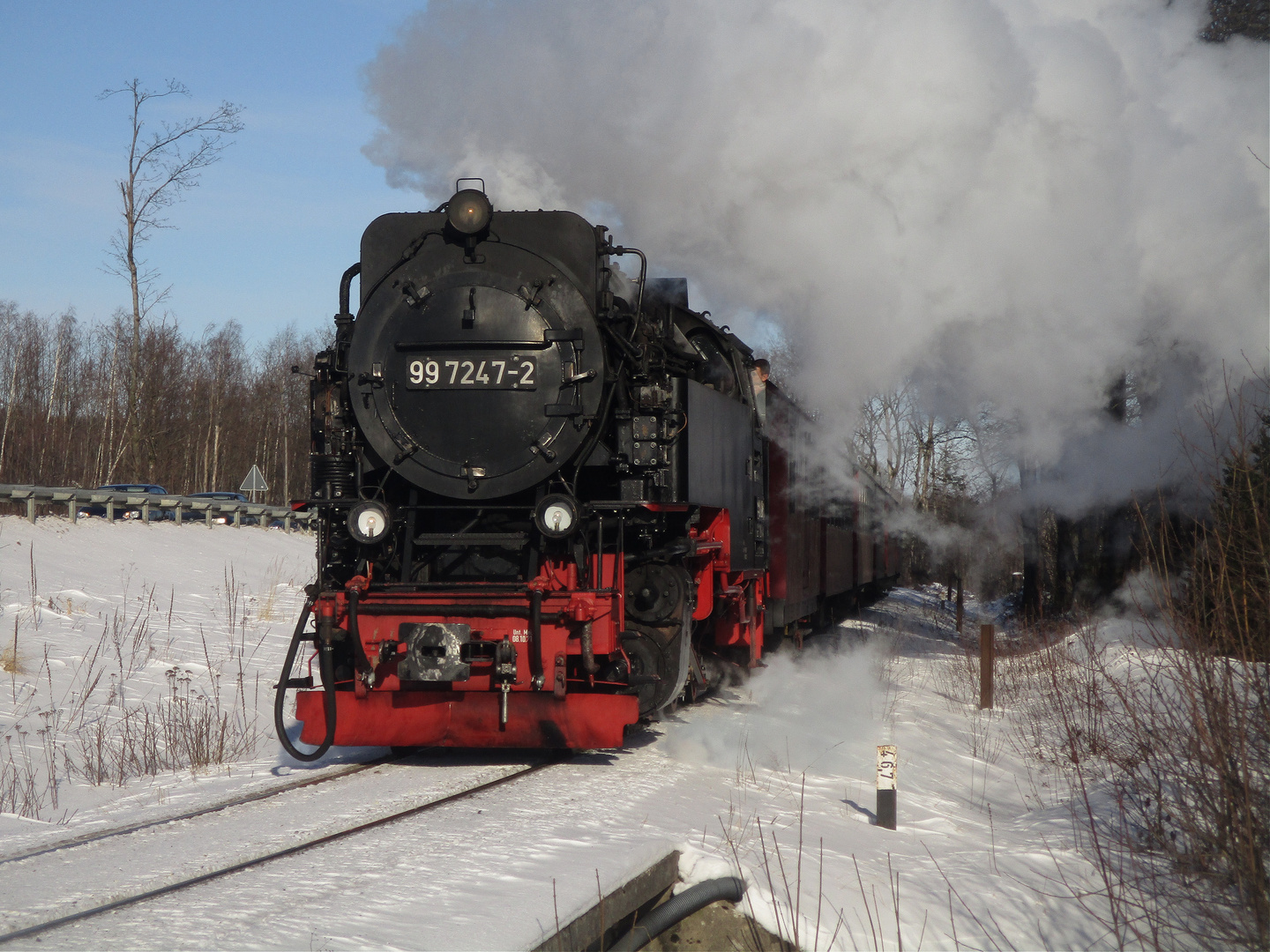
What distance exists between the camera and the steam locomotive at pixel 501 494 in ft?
19.9

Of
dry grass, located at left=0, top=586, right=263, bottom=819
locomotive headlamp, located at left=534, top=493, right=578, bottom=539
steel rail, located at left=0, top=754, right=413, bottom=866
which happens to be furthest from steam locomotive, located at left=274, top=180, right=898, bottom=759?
dry grass, located at left=0, top=586, right=263, bottom=819

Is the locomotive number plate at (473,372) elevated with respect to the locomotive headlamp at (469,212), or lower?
lower

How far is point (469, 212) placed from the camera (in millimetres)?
6738

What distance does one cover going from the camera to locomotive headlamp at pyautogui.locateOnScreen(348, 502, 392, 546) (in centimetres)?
636

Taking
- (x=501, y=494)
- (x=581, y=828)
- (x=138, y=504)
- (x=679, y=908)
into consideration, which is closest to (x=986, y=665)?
(x=501, y=494)

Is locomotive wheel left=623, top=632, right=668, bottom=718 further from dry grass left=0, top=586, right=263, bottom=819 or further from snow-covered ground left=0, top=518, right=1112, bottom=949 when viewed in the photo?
dry grass left=0, top=586, right=263, bottom=819

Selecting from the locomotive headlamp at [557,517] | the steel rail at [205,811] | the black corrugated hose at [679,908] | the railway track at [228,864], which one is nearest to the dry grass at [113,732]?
the steel rail at [205,811]

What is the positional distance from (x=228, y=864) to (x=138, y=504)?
18.4 metres

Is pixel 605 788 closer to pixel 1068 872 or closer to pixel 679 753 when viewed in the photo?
pixel 679 753

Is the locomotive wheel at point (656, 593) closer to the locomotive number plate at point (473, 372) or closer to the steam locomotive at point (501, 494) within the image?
the steam locomotive at point (501, 494)

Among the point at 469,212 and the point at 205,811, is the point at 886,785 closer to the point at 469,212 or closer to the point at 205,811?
the point at 205,811

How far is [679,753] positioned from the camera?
6.97 m

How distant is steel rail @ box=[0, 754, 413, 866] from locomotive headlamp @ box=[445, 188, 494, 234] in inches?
130

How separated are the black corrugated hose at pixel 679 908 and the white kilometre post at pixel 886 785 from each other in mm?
1527
